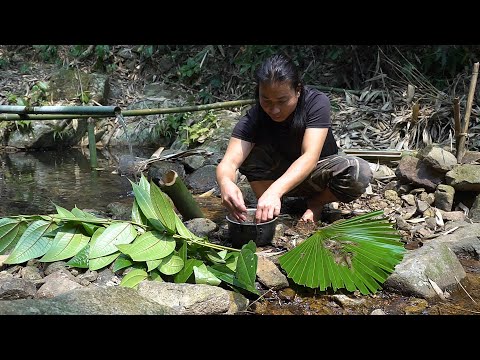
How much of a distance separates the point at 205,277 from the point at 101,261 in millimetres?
573

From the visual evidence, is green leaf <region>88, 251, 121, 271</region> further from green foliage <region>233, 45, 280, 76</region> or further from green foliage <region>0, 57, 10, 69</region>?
green foliage <region>0, 57, 10, 69</region>

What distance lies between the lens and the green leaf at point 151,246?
92.7 inches

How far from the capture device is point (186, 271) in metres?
2.35

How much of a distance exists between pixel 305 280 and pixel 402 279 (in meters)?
0.46

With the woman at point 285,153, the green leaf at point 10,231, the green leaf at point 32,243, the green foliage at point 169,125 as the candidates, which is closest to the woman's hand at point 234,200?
the woman at point 285,153

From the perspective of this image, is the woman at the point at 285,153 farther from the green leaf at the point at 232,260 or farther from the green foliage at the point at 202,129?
the green foliage at the point at 202,129

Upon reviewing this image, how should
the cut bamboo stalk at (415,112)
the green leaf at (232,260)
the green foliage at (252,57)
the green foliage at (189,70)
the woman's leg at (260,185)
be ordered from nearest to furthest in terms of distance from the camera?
the green leaf at (232,260), the woman's leg at (260,185), the cut bamboo stalk at (415,112), the green foliage at (252,57), the green foliage at (189,70)

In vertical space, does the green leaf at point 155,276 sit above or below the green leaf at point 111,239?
below

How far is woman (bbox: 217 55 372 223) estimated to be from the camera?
268 cm

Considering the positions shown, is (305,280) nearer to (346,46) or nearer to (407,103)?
(407,103)

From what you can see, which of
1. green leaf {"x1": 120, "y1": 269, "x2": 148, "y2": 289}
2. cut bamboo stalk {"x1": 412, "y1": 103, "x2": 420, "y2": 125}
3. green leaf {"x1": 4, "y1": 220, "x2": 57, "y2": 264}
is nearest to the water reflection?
green leaf {"x1": 4, "y1": 220, "x2": 57, "y2": 264}

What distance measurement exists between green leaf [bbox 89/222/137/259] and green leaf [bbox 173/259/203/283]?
35cm

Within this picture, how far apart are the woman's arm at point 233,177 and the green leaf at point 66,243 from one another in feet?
2.62

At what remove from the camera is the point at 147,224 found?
2613 mm
